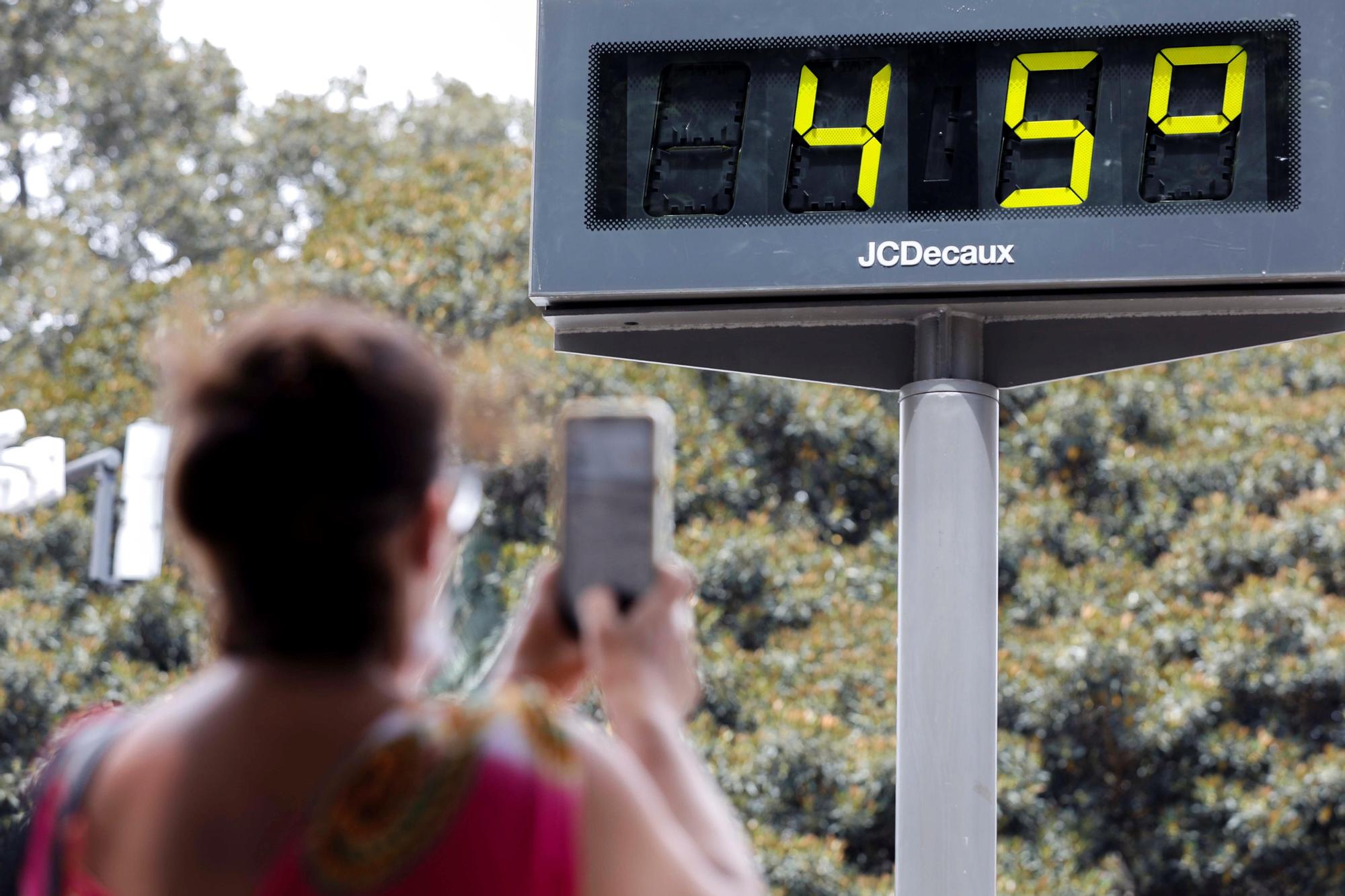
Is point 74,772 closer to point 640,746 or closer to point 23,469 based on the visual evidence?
point 640,746

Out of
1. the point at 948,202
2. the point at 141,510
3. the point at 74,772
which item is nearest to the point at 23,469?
the point at 141,510

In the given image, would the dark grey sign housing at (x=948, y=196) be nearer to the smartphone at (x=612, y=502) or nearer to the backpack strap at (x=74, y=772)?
the smartphone at (x=612, y=502)

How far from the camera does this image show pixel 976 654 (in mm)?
3785

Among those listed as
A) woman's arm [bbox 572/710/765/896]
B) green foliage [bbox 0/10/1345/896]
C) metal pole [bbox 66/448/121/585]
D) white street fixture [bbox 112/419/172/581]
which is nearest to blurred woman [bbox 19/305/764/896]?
woman's arm [bbox 572/710/765/896]

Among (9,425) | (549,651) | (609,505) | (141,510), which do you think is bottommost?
(549,651)

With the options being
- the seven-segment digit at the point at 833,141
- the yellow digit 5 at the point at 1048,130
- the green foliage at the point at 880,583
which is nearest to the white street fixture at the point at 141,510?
the green foliage at the point at 880,583

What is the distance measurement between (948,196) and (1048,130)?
289mm

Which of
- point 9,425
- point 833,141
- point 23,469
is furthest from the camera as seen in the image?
point 23,469

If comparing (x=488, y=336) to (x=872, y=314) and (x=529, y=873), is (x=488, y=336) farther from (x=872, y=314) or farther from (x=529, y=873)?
(x=529, y=873)

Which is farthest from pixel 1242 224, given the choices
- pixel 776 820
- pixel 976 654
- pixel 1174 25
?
pixel 776 820

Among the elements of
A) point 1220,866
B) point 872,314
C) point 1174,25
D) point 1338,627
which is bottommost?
point 1220,866

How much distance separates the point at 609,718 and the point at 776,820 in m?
8.69

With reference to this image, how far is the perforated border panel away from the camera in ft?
11.6

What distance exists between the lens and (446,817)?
1119 millimetres
